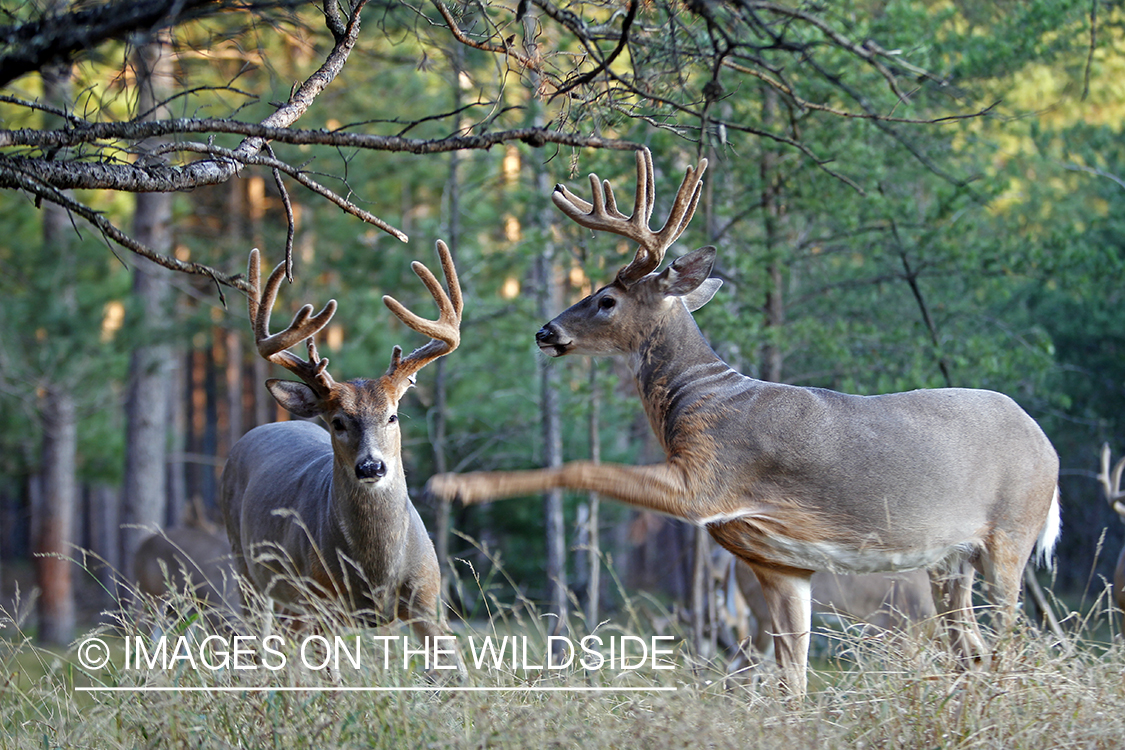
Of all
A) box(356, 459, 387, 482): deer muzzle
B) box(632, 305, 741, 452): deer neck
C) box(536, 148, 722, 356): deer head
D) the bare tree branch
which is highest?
the bare tree branch

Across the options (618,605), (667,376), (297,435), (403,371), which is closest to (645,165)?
(667,376)

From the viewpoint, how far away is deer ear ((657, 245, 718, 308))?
5117mm

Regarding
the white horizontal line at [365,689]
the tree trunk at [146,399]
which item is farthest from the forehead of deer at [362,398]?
the tree trunk at [146,399]

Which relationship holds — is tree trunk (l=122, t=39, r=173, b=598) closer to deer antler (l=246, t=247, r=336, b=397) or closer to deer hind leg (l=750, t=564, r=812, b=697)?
deer antler (l=246, t=247, r=336, b=397)

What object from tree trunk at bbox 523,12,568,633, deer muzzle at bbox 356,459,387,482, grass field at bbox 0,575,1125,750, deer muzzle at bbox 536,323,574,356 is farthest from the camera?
tree trunk at bbox 523,12,568,633

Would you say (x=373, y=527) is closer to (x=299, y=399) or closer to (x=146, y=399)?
(x=299, y=399)

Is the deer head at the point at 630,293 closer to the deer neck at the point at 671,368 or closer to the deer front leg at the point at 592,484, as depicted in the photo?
the deer neck at the point at 671,368

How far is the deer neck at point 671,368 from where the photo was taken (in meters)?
4.95

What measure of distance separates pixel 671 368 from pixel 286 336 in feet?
6.66

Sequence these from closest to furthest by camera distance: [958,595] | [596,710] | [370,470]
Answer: [596,710], [958,595], [370,470]

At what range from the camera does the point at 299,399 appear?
5.68 m

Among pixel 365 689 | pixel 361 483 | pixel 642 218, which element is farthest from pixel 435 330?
pixel 365 689

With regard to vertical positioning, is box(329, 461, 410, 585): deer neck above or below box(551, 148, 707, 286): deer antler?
below

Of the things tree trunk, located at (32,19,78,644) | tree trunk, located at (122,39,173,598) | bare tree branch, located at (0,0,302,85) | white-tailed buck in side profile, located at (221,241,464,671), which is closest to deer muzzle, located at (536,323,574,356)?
white-tailed buck in side profile, located at (221,241,464,671)
